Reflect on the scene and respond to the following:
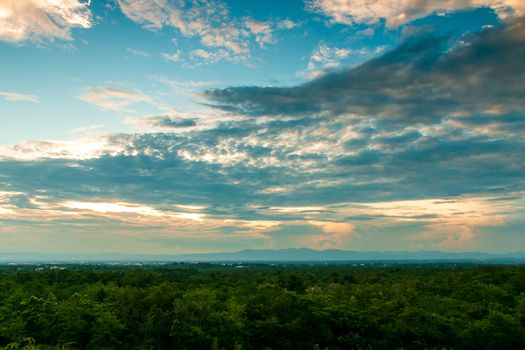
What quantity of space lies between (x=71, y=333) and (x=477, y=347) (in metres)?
39.8

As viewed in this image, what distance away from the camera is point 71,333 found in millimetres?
43062

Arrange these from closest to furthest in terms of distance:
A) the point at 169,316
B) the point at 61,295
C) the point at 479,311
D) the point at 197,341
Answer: the point at 197,341 < the point at 169,316 < the point at 479,311 < the point at 61,295

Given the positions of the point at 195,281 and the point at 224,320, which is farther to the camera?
the point at 195,281

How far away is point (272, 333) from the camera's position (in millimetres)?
44406

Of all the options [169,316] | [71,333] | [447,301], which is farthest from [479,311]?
[71,333]

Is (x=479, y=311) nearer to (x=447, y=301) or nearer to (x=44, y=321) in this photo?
(x=447, y=301)

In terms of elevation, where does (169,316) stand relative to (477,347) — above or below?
above

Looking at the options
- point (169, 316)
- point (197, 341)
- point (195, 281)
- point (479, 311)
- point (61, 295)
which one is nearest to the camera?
point (197, 341)

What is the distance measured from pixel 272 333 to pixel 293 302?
4.24m

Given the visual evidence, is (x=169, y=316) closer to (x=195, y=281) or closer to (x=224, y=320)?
(x=224, y=320)

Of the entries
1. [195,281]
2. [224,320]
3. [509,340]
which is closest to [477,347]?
[509,340]

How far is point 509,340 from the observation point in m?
42.8

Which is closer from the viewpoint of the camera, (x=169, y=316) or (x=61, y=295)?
(x=169, y=316)

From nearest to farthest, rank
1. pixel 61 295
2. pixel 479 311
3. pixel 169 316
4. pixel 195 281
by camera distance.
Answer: pixel 169 316 < pixel 479 311 < pixel 61 295 < pixel 195 281
